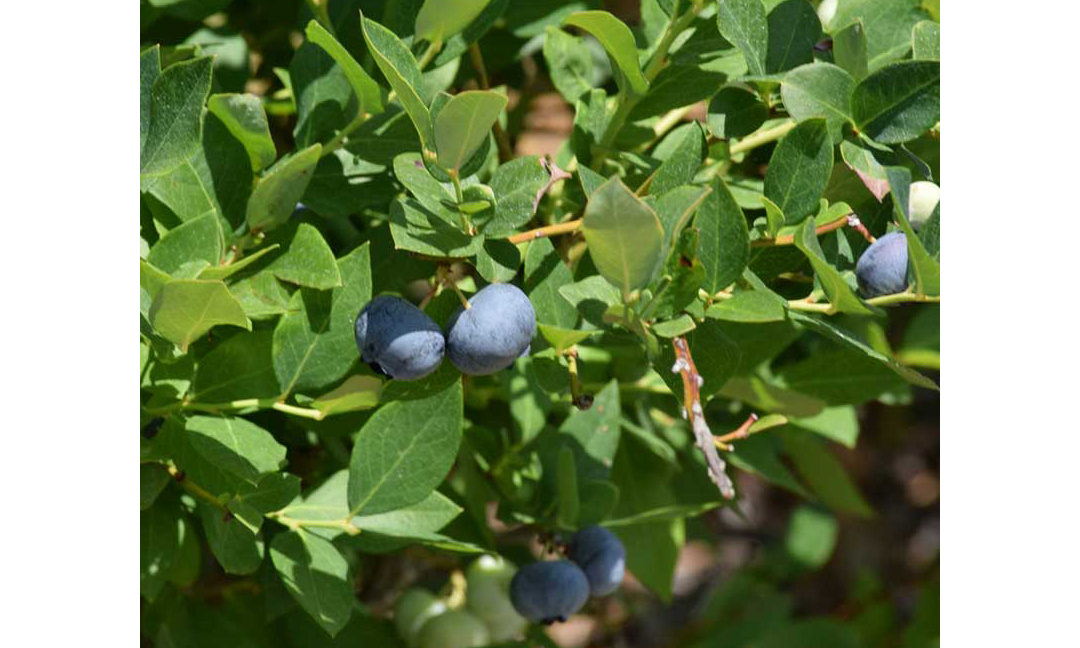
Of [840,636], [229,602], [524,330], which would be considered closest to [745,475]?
[840,636]

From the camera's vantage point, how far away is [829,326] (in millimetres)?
675

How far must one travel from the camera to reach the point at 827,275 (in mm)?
658

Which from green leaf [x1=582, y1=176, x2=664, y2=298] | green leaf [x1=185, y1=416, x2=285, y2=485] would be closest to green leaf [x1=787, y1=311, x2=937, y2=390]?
green leaf [x1=582, y1=176, x2=664, y2=298]

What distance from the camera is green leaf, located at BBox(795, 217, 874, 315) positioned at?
64cm

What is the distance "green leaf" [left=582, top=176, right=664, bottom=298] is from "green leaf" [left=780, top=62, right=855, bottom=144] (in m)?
0.17

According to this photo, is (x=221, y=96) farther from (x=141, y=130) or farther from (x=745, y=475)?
(x=745, y=475)

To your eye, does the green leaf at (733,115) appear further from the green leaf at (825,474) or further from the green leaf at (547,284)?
the green leaf at (825,474)

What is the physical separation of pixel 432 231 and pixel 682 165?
0.50ft

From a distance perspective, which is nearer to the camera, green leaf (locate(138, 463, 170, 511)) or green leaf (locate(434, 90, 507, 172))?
green leaf (locate(434, 90, 507, 172))

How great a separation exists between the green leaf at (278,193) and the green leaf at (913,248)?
337mm

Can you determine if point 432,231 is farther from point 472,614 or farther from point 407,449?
point 472,614

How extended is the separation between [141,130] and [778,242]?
379mm

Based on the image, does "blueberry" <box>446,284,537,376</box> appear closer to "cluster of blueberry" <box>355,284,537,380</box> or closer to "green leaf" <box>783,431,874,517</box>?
"cluster of blueberry" <box>355,284,537,380</box>

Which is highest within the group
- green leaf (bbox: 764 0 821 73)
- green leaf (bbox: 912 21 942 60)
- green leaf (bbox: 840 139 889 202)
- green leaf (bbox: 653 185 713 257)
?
green leaf (bbox: 912 21 942 60)
